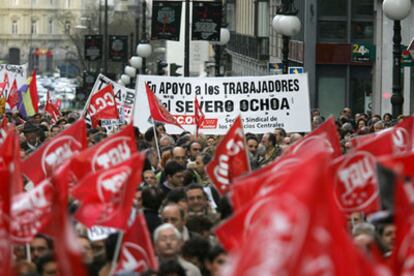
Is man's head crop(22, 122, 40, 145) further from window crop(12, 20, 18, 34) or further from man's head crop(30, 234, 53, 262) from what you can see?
window crop(12, 20, 18, 34)

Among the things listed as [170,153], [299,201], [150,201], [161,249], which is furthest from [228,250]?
[170,153]

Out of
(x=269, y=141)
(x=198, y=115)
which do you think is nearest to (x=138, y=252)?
(x=269, y=141)

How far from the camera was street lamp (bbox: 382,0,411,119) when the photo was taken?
2231 cm

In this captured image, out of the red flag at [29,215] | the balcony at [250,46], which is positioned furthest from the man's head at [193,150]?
the balcony at [250,46]

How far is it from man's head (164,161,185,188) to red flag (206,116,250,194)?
3.11ft

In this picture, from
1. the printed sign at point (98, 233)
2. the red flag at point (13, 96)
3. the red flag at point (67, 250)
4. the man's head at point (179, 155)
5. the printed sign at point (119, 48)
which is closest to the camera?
the red flag at point (67, 250)

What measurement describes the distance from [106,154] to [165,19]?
89.6 feet

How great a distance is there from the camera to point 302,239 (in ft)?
24.8

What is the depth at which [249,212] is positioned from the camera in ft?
30.6

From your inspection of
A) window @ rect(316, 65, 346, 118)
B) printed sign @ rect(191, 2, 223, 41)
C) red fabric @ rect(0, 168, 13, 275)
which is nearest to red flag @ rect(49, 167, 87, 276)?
red fabric @ rect(0, 168, 13, 275)

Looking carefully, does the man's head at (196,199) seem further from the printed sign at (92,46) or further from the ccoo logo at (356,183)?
the printed sign at (92,46)

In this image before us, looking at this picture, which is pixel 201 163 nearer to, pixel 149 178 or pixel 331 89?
pixel 149 178

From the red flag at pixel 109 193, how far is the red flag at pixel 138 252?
0.51 ft

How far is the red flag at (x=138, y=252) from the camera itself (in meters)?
10.6
